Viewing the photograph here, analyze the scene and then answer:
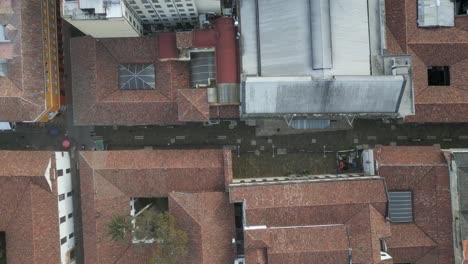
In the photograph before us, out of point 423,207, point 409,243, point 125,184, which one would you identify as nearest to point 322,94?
point 423,207

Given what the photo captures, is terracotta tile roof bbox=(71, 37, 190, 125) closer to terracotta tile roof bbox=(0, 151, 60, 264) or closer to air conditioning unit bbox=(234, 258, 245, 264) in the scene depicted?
terracotta tile roof bbox=(0, 151, 60, 264)

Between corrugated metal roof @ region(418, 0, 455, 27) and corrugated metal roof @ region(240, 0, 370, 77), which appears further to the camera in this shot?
corrugated metal roof @ region(418, 0, 455, 27)

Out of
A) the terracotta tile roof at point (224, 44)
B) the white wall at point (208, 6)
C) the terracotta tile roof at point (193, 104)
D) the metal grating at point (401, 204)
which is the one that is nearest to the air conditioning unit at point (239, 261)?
the terracotta tile roof at point (193, 104)

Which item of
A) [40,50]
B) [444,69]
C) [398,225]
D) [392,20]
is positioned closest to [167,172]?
[40,50]

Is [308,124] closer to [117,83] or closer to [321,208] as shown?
[321,208]

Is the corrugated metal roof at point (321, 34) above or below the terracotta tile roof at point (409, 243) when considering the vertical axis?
above

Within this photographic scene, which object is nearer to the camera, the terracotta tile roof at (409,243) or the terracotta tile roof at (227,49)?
the terracotta tile roof at (227,49)

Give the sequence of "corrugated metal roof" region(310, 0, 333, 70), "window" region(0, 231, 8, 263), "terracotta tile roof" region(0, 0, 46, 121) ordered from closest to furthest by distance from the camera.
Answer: "terracotta tile roof" region(0, 0, 46, 121) < "corrugated metal roof" region(310, 0, 333, 70) < "window" region(0, 231, 8, 263)

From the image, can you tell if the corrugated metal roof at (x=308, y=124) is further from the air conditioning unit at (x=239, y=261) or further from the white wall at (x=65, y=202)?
the white wall at (x=65, y=202)

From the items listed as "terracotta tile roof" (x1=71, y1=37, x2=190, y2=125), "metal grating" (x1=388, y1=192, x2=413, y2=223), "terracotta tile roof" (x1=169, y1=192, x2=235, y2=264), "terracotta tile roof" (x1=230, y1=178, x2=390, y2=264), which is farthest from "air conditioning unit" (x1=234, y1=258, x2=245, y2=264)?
"metal grating" (x1=388, y1=192, x2=413, y2=223)
